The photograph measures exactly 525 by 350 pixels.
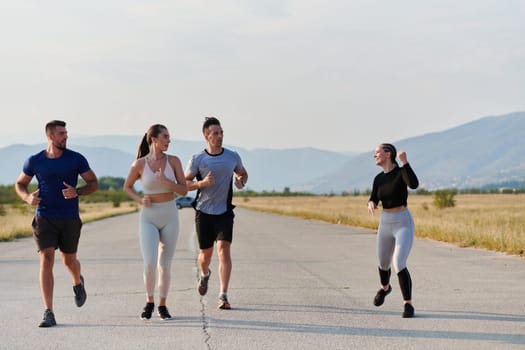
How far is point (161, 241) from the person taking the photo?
28.4 ft

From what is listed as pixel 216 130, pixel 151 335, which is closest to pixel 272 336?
pixel 151 335

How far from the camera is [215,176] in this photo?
9.13 m

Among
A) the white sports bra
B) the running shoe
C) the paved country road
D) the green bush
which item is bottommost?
the paved country road

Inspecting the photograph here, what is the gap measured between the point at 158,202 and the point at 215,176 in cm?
85

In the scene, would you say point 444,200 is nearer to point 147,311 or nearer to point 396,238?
point 396,238

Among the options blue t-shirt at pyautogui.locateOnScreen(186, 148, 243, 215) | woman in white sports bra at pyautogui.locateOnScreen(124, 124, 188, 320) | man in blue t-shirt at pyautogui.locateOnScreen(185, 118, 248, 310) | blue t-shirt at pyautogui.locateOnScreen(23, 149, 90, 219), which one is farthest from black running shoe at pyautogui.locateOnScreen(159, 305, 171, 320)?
blue t-shirt at pyautogui.locateOnScreen(23, 149, 90, 219)

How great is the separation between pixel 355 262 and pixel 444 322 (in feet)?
25.3

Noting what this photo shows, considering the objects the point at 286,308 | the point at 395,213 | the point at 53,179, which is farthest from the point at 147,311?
the point at 395,213

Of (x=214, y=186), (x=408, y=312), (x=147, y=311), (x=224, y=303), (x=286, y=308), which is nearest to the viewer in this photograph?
(x=147, y=311)

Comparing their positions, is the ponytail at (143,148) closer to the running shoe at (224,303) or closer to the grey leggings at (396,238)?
the running shoe at (224,303)

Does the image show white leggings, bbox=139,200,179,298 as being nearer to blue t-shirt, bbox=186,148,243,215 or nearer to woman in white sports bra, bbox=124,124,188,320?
woman in white sports bra, bbox=124,124,188,320

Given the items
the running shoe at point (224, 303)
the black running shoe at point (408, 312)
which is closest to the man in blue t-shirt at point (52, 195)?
the running shoe at point (224, 303)

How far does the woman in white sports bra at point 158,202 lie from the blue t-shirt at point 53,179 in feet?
1.96

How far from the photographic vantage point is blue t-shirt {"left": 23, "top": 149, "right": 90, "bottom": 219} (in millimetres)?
8430
